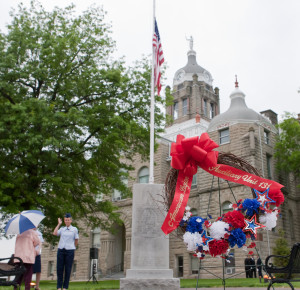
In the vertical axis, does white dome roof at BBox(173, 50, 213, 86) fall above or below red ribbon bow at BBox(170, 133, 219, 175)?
above

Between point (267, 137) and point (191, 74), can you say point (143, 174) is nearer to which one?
point (267, 137)

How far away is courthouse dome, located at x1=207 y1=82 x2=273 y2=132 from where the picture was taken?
34.2 m

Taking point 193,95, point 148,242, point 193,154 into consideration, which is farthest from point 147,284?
point 193,95

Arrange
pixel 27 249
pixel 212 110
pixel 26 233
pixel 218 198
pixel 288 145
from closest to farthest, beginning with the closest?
pixel 27 249 → pixel 26 233 → pixel 218 198 → pixel 288 145 → pixel 212 110

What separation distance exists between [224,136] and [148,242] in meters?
26.3

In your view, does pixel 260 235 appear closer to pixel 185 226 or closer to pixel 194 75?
pixel 185 226

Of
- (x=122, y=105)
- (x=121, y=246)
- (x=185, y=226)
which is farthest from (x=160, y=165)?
(x=185, y=226)

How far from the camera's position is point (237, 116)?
113ft

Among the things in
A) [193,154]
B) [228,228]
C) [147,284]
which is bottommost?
[147,284]

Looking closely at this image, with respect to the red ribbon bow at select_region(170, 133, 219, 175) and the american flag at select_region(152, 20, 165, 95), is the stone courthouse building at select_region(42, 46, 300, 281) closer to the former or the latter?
the american flag at select_region(152, 20, 165, 95)

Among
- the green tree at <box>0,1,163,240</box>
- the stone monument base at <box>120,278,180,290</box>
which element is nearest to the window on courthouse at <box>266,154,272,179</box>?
the green tree at <box>0,1,163,240</box>

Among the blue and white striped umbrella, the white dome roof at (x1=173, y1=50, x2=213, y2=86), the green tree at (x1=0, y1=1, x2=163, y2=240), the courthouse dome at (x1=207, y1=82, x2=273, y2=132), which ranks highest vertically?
the white dome roof at (x1=173, y1=50, x2=213, y2=86)

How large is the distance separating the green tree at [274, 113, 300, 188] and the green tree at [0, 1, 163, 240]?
1685cm

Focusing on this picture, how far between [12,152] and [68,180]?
319 cm
